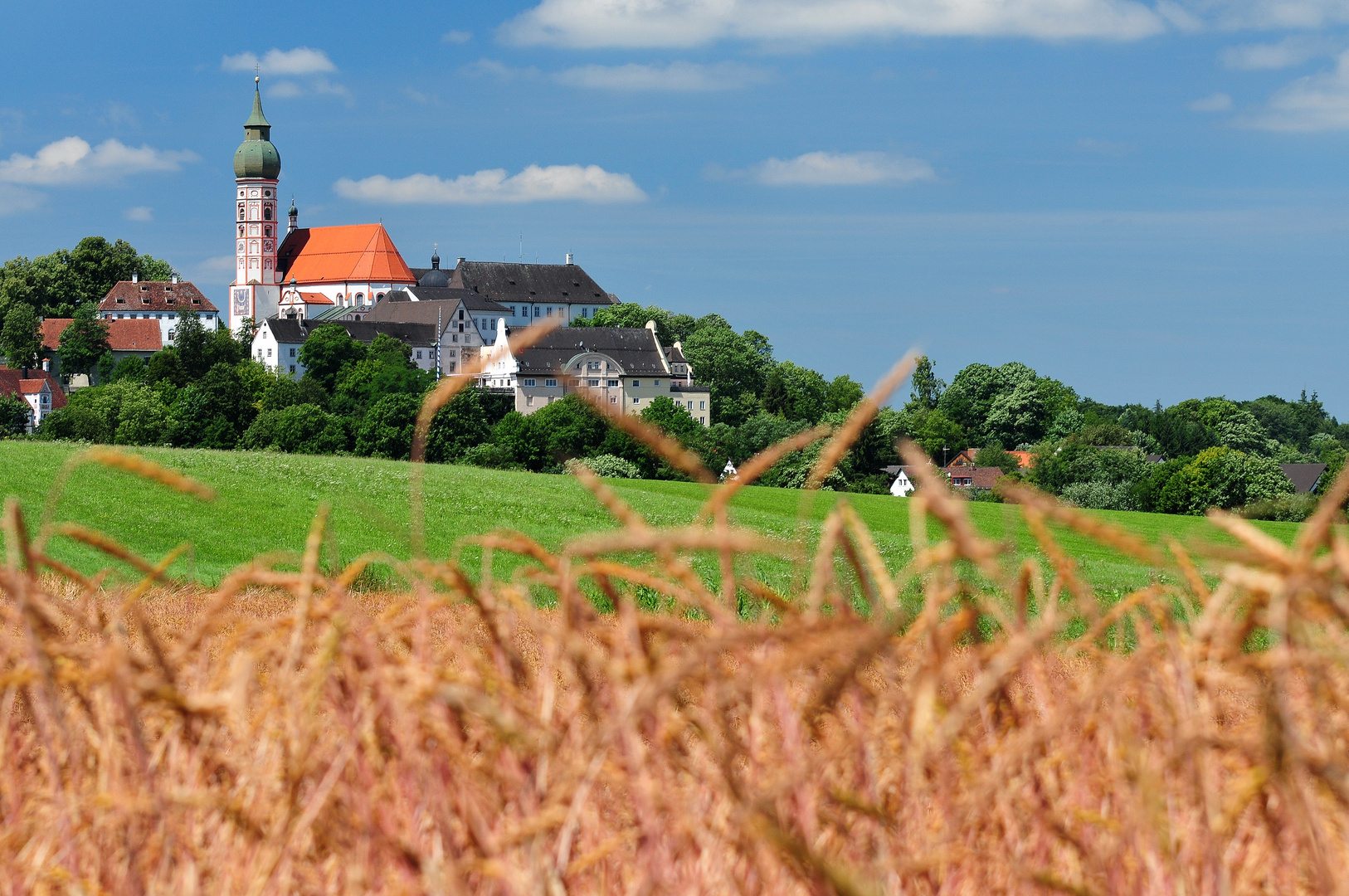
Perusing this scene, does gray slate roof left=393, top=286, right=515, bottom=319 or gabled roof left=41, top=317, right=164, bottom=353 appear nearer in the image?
gabled roof left=41, top=317, right=164, bottom=353

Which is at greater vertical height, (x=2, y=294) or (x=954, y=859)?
(x=2, y=294)

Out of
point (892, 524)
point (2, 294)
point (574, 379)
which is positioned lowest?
point (892, 524)

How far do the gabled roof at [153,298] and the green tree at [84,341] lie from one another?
5.11 m

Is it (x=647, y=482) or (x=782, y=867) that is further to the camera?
(x=647, y=482)

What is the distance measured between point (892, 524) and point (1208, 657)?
1345 inches

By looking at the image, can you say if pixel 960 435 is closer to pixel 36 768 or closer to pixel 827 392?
pixel 827 392

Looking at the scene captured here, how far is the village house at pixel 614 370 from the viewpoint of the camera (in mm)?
123062

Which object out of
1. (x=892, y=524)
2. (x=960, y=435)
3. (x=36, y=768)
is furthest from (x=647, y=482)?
(x=960, y=435)

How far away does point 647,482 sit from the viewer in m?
44.3

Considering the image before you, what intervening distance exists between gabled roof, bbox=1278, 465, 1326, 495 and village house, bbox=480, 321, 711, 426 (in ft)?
168

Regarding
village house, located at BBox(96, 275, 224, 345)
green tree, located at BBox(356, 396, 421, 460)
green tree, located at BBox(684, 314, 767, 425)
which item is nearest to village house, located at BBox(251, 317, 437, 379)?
village house, located at BBox(96, 275, 224, 345)

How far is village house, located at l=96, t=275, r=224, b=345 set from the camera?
127875 mm

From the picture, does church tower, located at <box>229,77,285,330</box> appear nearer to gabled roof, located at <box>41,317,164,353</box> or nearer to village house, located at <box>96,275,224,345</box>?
village house, located at <box>96,275,224,345</box>

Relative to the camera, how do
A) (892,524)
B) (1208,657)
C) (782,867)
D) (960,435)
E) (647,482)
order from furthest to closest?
(960,435) → (647,482) → (892,524) → (1208,657) → (782,867)
